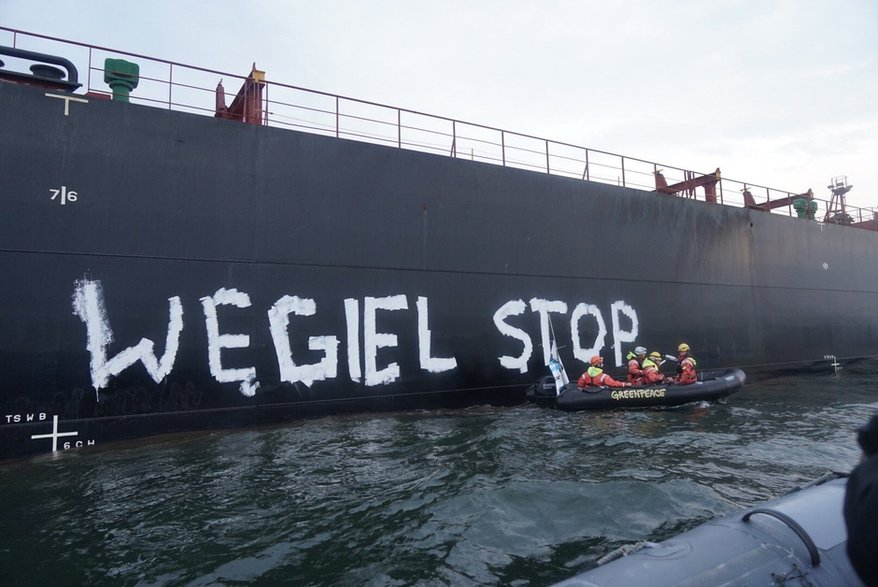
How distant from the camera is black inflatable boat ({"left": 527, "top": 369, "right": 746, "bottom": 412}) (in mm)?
10164

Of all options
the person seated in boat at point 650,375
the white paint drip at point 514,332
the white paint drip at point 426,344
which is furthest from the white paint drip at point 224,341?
the person seated in boat at point 650,375

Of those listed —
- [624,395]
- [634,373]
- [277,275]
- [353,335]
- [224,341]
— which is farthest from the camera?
[634,373]

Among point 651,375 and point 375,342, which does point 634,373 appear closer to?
point 651,375

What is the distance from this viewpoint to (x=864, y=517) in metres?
1.38

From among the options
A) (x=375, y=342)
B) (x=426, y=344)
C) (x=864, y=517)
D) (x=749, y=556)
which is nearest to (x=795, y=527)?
(x=749, y=556)

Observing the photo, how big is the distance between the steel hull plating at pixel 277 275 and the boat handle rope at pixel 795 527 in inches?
261

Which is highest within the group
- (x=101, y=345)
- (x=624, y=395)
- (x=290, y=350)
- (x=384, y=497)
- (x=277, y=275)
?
(x=277, y=275)

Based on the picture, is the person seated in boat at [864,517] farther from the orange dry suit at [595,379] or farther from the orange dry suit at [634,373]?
the orange dry suit at [634,373]

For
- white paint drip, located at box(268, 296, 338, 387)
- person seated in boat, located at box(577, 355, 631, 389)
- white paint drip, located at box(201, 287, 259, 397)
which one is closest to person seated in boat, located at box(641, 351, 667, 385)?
person seated in boat, located at box(577, 355, 631, 389)

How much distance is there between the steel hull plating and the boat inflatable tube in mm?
6559

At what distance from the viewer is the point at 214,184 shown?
8383mm

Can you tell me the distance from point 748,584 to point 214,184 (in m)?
8.18

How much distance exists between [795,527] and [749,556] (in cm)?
35

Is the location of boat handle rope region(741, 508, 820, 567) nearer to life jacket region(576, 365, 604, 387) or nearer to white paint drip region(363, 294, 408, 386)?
white paint drip region(363, 294, 408, 386)
